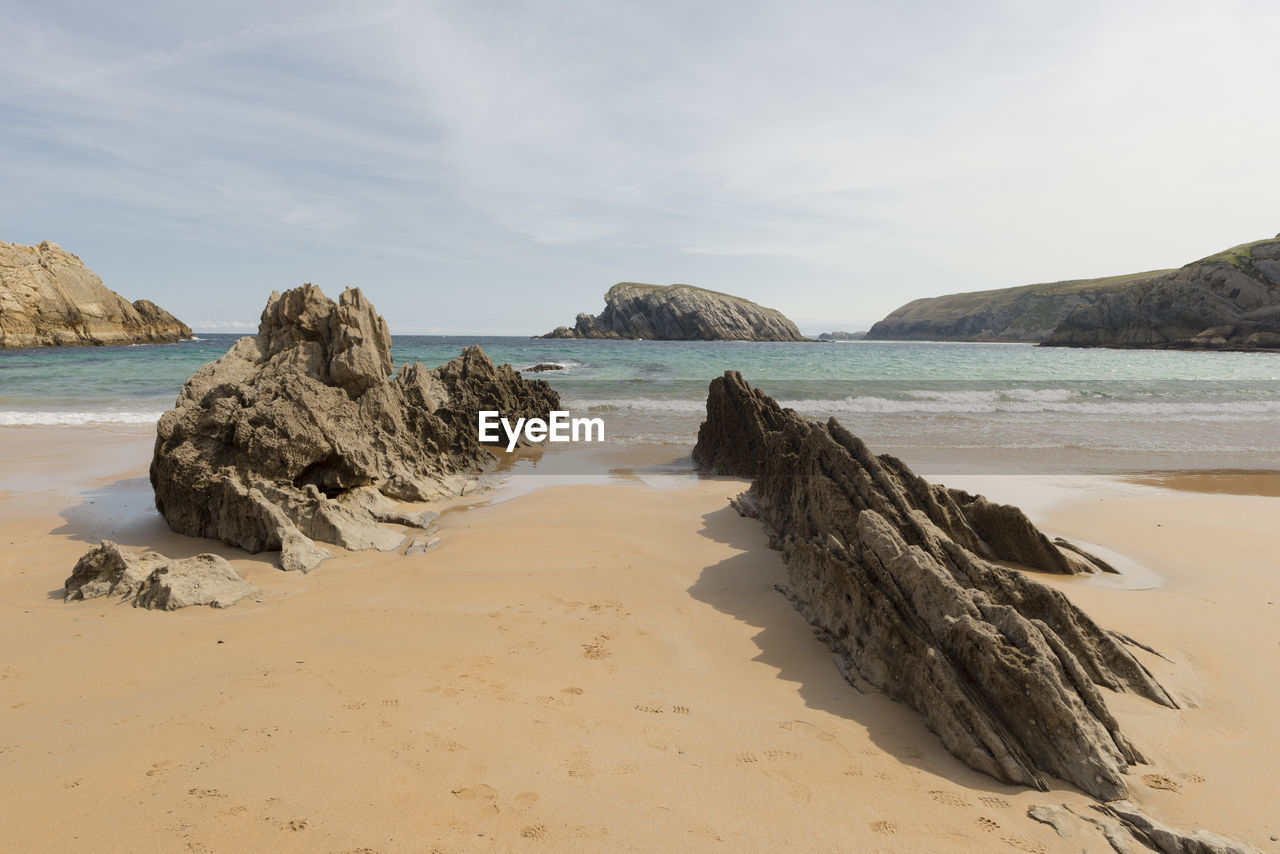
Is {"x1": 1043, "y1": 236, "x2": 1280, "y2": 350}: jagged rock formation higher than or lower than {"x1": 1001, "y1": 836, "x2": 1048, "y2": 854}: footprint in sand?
higher

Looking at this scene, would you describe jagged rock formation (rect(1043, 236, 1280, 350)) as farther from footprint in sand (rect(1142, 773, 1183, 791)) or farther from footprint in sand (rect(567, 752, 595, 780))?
footprint in sand (rect(567, 752, 595, 780))

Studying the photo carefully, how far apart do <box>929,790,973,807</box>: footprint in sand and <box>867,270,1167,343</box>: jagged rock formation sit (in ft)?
349

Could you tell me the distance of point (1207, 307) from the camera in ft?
206

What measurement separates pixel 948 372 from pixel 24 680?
132 feet

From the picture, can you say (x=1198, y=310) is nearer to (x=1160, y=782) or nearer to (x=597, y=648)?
(x=1160, y=782)

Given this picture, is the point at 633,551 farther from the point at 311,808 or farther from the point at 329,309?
the point at 329,309

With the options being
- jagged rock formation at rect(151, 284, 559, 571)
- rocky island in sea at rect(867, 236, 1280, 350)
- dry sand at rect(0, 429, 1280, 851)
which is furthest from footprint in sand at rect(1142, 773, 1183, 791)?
rocky island in sea at rect(867, 236, 1280, 350)

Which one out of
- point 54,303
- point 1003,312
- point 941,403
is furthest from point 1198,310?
point 54,303

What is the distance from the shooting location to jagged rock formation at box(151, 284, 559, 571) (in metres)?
6.68

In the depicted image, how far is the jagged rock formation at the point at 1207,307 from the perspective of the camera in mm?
60188

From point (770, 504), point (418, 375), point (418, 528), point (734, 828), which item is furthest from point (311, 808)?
point (418, 375)

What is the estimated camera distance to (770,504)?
7.65 m
